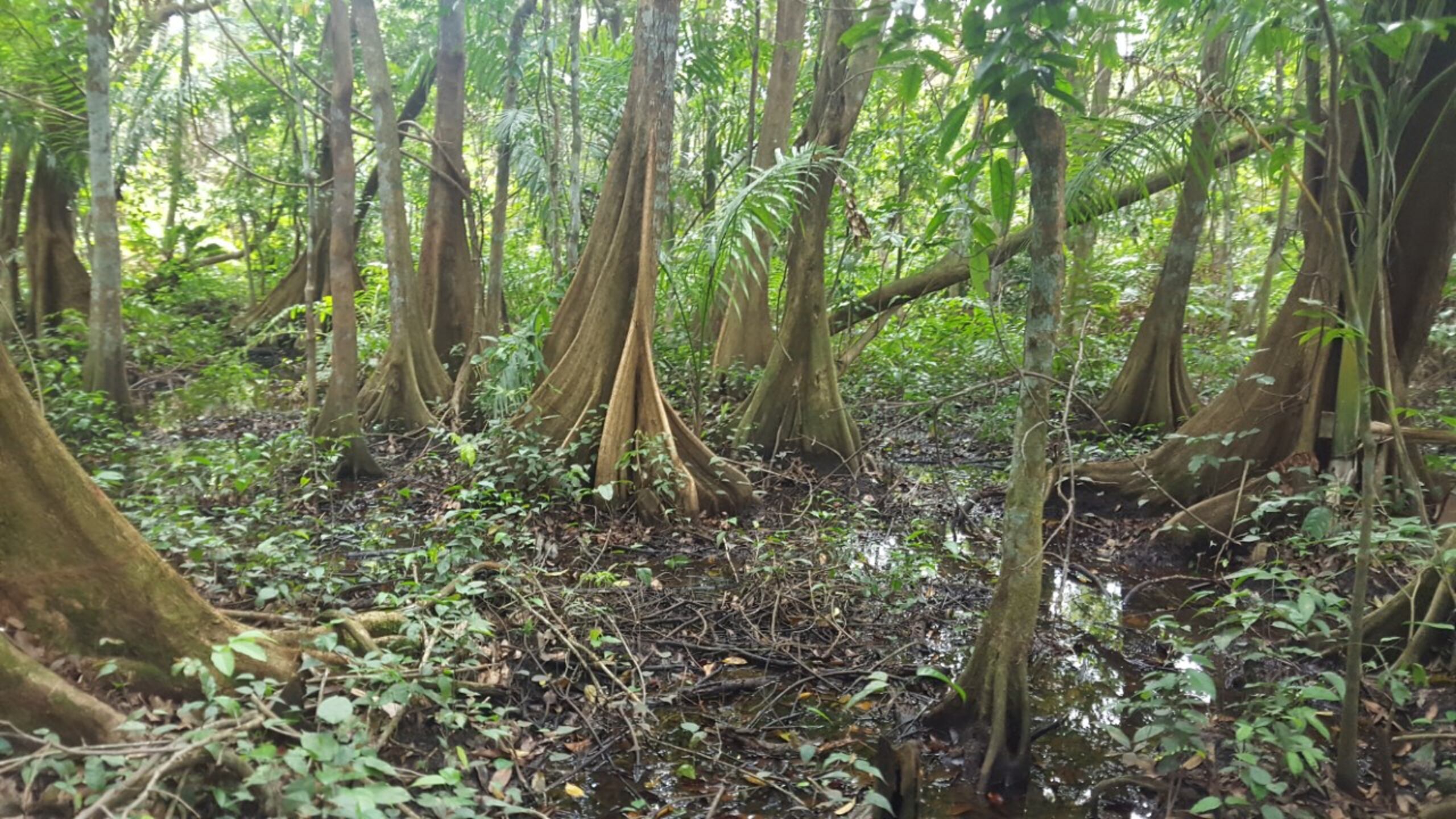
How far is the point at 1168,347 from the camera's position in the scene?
23.5 feet

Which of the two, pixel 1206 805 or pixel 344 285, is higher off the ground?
pixel 344 285

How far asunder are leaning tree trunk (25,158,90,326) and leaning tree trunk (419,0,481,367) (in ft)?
15.0

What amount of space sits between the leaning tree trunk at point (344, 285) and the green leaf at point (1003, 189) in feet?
16.1

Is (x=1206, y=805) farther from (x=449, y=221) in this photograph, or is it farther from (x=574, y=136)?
(x=449, y=221)

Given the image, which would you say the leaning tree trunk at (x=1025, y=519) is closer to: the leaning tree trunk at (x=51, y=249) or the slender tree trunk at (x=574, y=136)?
the slender tree trunk at (x=574, y=136)

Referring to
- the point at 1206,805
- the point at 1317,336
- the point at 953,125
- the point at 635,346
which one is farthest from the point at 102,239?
the point at 1317,336

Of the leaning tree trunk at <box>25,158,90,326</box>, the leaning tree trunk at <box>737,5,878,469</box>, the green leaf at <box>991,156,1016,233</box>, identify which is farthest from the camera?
the leaning tree trunk at <box>25,158,90,326</box>

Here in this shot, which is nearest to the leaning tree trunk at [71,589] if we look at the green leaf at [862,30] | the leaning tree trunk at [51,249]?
the green leaf at [862,30]

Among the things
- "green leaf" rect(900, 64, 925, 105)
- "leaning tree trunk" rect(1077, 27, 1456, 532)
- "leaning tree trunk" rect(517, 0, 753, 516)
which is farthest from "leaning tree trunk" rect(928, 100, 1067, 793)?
"leaning tree trunk" rect(517, 0, 753, 516)

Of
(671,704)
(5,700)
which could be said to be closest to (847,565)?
(671,704)

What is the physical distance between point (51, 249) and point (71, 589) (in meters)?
10.2

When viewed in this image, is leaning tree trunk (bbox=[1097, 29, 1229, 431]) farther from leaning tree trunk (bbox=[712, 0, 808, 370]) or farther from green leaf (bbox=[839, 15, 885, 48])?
green leaf (bbox=[839, 15, 885, 48])

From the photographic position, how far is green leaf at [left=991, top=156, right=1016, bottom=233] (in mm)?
2850

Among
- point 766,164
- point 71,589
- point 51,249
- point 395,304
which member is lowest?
point 71,589
